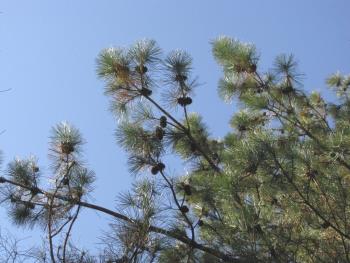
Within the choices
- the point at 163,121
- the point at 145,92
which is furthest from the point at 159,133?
the point at 145,92

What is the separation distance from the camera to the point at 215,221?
4789 millimetres

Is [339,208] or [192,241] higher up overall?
[339,208]

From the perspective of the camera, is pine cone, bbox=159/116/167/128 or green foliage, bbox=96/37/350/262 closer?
green foliage, bbox=96/37/350/262

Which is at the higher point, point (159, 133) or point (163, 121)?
point (163, 121)

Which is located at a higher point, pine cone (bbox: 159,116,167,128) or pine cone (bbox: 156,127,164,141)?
pine cone (bbox: 159,116,167,128)

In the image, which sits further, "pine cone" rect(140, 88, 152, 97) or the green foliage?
"pine cone" rect(140, 88, 152, 97)

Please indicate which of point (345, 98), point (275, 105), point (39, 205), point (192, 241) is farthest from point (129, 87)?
point (345, 98)

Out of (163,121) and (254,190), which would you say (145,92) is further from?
(254,190)

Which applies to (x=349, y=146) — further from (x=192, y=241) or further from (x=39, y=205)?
(x=39, y=205)

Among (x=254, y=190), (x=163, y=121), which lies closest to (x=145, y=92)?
(x=163, y=121)

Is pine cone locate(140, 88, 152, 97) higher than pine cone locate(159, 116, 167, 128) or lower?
higher

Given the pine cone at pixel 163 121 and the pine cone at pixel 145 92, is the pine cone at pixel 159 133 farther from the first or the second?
the pine cone at pixel 145 92

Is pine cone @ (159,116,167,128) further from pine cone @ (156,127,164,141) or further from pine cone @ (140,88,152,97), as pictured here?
pine cone @ (140,88,152,97)

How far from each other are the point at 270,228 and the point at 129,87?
Result: 1769mm
